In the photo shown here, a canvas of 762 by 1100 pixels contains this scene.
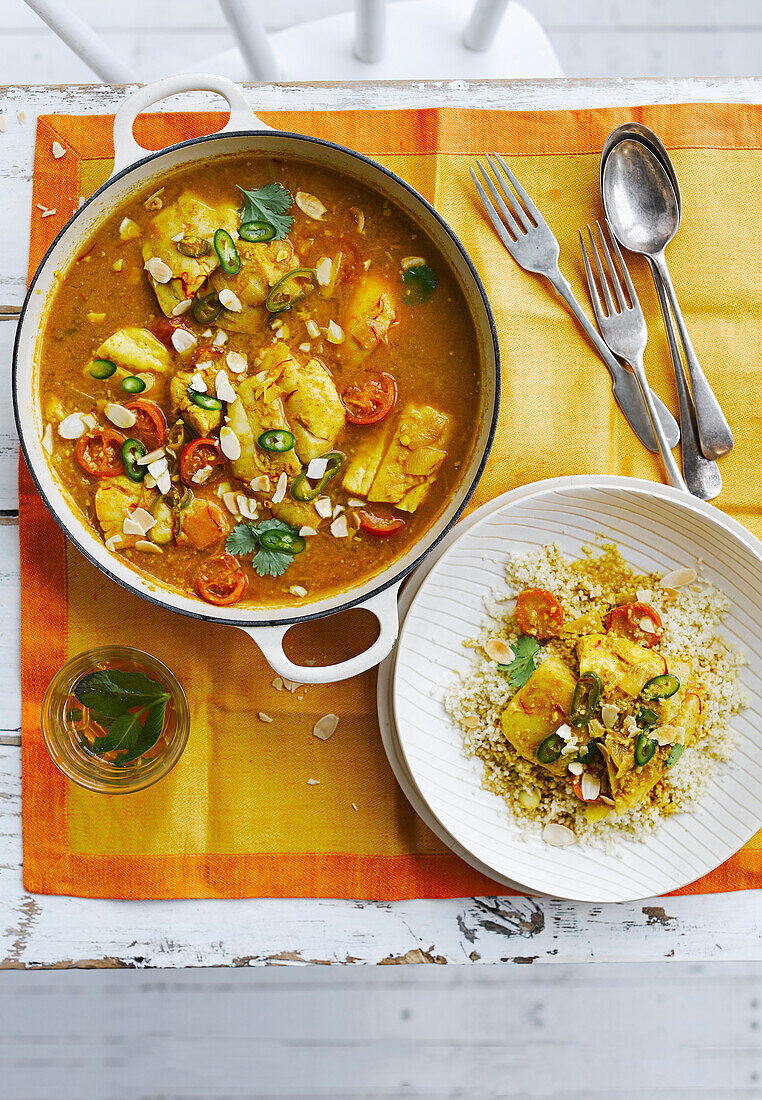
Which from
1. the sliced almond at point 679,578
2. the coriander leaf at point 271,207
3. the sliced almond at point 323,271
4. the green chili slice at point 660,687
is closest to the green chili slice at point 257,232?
the coriander leaf at point 271,207

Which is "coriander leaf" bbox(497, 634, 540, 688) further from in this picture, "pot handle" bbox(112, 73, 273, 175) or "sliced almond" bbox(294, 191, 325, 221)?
"pot handle" bbox(112, 73, 273, 175)

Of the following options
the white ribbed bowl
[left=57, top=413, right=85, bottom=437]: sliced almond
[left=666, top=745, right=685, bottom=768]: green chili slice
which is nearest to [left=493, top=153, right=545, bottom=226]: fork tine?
the white ribbed bowl

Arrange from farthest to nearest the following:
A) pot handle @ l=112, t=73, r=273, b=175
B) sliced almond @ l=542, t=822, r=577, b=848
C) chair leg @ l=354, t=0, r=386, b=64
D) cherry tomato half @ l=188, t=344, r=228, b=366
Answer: chair leg @ l=354, t=0, r=386, b=64
sliced almond @ l=542, t=822, r=577, b=848
cherry tomato half @ l=188, t=344, r=228, b=366
pot handle @ l=112, t=73, r=273, b=175

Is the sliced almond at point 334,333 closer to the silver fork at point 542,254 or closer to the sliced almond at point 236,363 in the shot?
the sliced almond at point 236,363

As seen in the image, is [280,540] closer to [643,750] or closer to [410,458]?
[410,458]

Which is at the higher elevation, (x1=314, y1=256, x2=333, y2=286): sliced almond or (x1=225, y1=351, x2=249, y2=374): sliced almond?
(x1=314, y1=256, x2=333, y2=286): sliced almond

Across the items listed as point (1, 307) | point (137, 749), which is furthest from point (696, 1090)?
point (1, 307)
